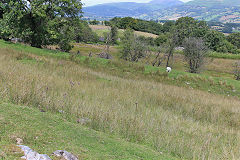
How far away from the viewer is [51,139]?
3994 millimetres

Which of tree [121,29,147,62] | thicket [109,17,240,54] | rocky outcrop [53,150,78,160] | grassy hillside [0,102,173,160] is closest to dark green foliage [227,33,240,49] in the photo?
thicket [109,17,240,54]

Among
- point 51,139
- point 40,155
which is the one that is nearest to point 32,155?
point 40,155

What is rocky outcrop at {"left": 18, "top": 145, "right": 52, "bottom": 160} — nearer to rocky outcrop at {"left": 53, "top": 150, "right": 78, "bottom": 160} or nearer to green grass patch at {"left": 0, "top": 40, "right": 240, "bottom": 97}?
rocky outcrop at {"left": 53, "top": 150, "right": 78, "bottom": 160}

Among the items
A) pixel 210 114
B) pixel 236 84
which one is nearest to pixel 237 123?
pixel 210 114

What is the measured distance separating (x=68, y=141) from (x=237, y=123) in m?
8.09

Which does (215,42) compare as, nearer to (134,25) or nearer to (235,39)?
(235,39)

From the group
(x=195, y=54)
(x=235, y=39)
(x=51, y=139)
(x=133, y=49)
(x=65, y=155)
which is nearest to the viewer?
(x=65, y=155)

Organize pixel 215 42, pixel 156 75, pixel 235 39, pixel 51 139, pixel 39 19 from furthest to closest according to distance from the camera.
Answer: pixel 235 39 < pixel 215 42 < pixel 39 19 < pixel 156 75 < pixel 51 139

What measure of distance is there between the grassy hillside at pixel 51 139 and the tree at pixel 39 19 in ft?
73.2

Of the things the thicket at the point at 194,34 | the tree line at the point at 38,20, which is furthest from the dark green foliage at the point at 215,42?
the tree line at the point at 38,20

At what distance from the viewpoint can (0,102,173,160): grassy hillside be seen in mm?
3564

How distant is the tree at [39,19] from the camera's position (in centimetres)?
2480

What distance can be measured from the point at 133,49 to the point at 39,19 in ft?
60.3

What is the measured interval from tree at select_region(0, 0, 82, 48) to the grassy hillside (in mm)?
22320
